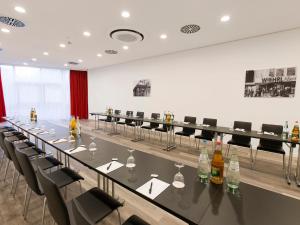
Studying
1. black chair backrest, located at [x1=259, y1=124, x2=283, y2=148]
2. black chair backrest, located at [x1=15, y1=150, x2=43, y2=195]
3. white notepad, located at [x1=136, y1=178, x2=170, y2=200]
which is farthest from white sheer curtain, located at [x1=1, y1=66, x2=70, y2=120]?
black chair backrest, located at [x1=259, y1=124, x2=283, y2=148]

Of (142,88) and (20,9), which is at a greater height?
(20,9)

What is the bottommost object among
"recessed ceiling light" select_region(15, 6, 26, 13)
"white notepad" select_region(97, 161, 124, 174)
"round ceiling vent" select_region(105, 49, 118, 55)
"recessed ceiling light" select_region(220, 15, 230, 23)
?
"white notepad" select_region(97, 161, 124, 174)

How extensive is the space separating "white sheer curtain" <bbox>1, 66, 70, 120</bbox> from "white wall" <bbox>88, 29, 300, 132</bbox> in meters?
4.20

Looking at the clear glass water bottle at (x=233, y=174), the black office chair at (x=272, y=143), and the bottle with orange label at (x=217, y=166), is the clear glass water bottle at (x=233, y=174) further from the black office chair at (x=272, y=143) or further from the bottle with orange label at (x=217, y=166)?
the black office chair at (x=272, y=143)

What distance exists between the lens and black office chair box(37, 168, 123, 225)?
41.5 inches

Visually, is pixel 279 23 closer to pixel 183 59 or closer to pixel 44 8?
pixel 183 59

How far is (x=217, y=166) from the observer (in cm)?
121

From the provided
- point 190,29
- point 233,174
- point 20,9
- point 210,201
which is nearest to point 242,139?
point 190,29

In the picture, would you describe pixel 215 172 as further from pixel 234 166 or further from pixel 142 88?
pixel 142 88

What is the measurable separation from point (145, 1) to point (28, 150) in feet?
10.2

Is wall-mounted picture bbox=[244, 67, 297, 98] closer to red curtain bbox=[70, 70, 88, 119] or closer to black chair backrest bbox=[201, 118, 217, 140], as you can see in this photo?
black chair backrest bbox=[201, 118, 217, 140]

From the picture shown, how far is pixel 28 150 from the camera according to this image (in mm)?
2781

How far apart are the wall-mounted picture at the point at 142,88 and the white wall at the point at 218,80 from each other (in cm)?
18

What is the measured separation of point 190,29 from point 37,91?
833 centimetres
